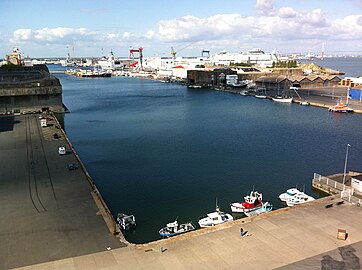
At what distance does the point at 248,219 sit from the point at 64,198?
1141 centimetres

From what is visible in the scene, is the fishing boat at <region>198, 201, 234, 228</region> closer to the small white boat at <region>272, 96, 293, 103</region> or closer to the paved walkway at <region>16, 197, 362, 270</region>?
the paved walkway at <region>16, 197, 362, 270</region>

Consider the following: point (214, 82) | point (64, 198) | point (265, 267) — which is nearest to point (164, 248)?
point (265, 267)

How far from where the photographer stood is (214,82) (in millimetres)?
114125

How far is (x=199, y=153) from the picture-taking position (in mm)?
36688

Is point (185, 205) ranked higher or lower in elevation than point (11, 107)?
lower

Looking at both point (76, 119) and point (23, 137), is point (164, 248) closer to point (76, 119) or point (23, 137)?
point (23, 137)

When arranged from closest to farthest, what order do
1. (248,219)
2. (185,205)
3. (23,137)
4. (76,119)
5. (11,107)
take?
(248,219) → (185,205) → (23,137) → (11,107) → (76,119)

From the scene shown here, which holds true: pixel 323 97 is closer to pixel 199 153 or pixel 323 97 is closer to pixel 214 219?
pixel 199 153

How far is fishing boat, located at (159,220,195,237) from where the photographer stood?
19297 millimetres

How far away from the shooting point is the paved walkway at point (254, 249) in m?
13.7

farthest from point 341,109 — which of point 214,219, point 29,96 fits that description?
point 29,96

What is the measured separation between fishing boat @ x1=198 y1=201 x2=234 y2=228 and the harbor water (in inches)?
44.6

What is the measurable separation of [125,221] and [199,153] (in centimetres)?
1754

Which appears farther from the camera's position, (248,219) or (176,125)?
(176,125)
